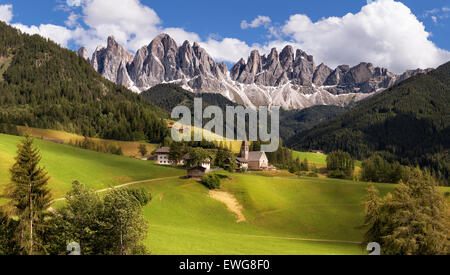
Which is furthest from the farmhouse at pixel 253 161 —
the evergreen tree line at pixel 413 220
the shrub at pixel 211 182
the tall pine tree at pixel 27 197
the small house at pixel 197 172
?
the tall pine tree at pixel 27 197

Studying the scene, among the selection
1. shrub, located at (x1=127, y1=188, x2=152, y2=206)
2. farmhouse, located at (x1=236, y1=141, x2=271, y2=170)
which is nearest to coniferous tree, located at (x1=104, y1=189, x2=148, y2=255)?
shrub, located at (x1=127, y1=188, x2=152, y2=206)

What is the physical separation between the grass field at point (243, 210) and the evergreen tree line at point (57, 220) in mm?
8009

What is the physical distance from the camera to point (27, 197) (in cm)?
3469

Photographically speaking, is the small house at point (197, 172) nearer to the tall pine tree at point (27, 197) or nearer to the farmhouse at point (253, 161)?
the farmhouse at point (253, 161)

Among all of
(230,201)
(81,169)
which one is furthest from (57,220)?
(81,169)

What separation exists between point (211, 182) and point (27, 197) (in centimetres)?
6347

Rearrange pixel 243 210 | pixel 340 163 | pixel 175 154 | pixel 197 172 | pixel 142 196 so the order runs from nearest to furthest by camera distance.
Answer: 1. pixel 142 196
2. pixel 243 210
3. pixel 197 172
4. pixel 175 154
5. pixel 340 163

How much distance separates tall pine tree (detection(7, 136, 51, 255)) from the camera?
33469 mm

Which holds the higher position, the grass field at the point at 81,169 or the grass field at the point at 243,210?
the grass field at the point at 81,169

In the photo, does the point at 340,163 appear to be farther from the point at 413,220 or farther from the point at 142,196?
the point at 413,220

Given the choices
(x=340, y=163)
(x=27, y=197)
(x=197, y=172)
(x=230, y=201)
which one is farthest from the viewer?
(x=340, y=163)

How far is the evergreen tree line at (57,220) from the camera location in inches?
1339
